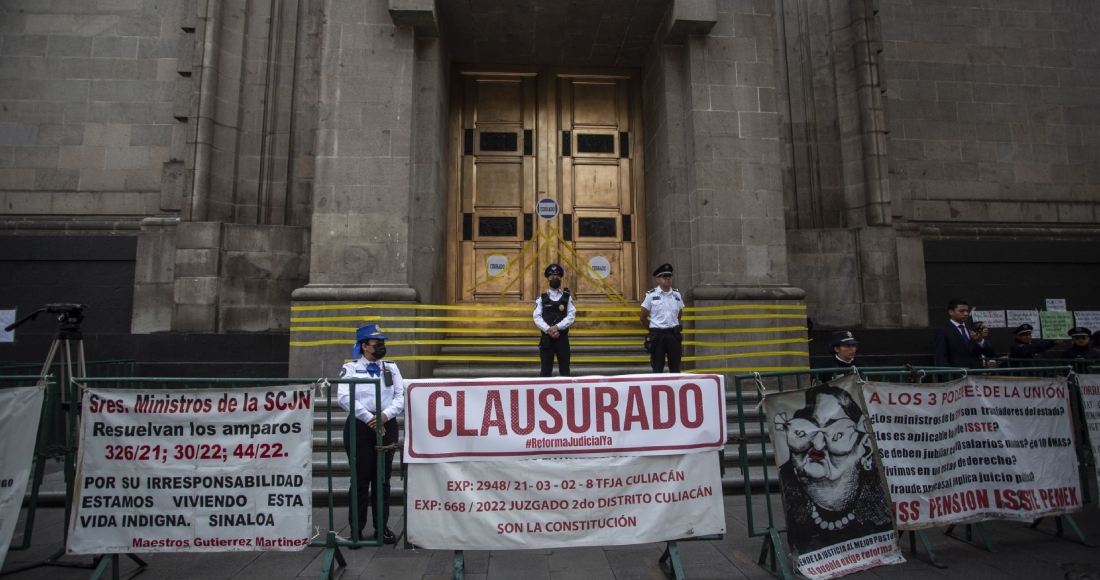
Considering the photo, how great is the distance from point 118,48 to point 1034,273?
61.2 feet

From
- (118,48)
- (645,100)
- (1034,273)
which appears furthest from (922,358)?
(118,48)

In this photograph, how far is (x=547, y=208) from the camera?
11359 mm

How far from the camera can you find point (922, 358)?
10.5 m

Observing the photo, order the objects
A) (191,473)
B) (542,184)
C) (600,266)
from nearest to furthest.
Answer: (191,473) → (600,266) → (542,184)

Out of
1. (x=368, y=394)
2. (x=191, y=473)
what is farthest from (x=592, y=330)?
(x=191, y=473)

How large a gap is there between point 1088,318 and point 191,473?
51.2ft

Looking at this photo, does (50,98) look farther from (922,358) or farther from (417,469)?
(922,358)

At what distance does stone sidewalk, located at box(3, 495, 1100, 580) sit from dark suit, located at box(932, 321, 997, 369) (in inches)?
92.8

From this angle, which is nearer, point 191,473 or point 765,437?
point 191,473

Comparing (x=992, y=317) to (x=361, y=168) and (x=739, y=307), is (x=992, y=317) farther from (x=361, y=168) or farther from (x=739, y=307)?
(x=361, y=168)

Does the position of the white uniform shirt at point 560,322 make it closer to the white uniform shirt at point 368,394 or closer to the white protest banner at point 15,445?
the white uniform shirt at point 368,394

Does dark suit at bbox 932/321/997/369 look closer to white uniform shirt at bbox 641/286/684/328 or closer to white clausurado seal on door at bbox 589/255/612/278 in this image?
white uniform shirt at bbox 641/286/684/328

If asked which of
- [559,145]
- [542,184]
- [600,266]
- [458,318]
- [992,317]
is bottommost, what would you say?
[458,318]

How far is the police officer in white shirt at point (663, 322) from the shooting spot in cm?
785
